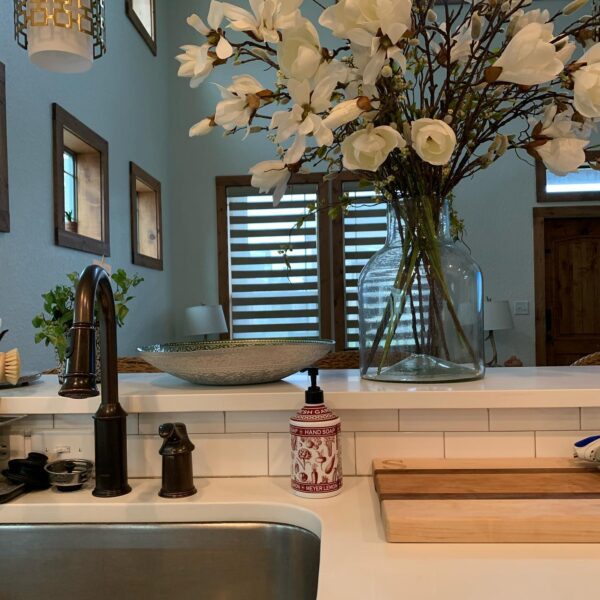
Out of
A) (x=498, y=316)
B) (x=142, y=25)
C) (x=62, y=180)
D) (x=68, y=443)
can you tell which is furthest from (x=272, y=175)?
(x=142, y=25)

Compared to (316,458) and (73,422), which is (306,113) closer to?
(316,458)

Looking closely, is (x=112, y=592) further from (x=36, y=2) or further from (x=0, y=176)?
(x=0, y=176)

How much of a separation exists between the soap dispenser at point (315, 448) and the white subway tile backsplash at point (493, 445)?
224 mm

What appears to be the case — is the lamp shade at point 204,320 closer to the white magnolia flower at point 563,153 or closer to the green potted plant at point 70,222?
the green potted plant at point 70,222

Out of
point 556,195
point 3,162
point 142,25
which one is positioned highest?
point 142,25

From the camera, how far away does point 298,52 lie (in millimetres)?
866

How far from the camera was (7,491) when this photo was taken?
99 cm

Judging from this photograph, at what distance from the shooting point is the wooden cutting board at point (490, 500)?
0.77 meters

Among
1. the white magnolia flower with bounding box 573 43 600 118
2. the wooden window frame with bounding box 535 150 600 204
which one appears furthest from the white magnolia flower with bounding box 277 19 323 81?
the wooden window frame with bounding box 535 150 600 204

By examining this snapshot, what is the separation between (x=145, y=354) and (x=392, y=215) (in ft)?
1.72

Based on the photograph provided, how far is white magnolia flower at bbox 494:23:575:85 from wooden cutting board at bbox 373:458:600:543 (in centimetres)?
58

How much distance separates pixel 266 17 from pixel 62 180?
276 cm

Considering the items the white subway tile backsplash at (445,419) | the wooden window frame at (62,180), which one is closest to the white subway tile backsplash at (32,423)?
the white subway tile backsplash at (445,419)

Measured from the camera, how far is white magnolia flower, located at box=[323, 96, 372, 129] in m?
0.87
